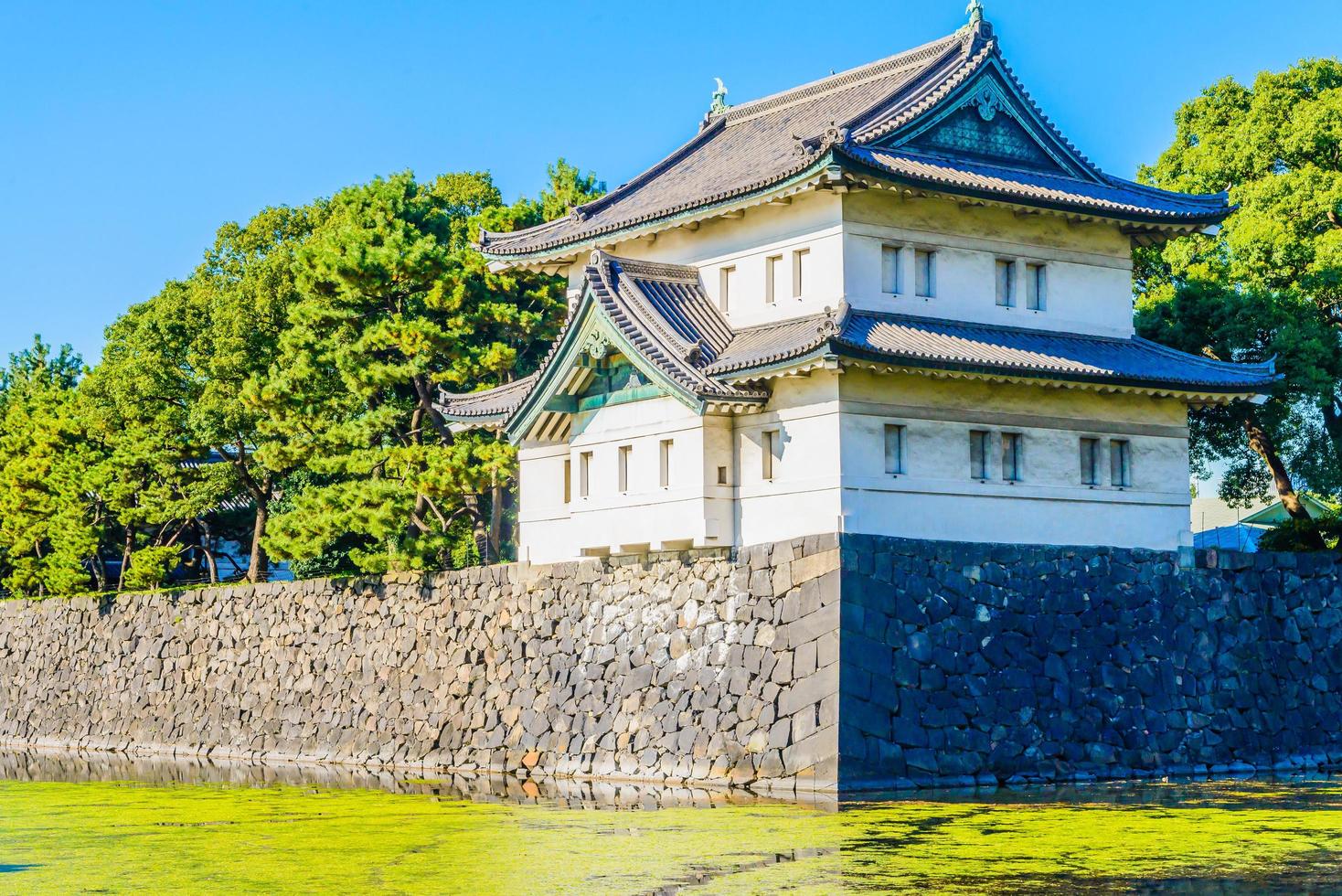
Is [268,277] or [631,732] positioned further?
[268,277]

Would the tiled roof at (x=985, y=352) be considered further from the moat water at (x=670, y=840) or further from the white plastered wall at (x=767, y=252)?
the moat water at (x=670, y=840)

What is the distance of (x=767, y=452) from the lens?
24391 millimetres

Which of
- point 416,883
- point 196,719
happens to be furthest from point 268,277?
point 416,883

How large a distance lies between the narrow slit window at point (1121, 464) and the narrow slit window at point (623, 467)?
6.82 meters

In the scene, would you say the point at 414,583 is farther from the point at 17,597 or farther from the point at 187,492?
the point at 17,597

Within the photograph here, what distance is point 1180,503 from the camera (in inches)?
1028

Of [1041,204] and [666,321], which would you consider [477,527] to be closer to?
[666,321]

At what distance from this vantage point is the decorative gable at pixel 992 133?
25516 mm

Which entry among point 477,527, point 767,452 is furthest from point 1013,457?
point 477,527

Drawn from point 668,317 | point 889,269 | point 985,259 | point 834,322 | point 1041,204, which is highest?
point 1041,204

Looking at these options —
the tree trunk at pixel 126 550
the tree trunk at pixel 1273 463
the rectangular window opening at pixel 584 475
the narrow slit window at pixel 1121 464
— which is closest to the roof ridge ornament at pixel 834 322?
the rectangular window opening at pixel 584 475

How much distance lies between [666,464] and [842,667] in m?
4.38

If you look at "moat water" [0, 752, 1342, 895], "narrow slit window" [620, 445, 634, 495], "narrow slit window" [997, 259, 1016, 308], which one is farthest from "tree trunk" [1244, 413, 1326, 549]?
"narrow slit window" [620, 445, 634, 495]

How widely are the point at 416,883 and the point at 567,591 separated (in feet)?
38.3
